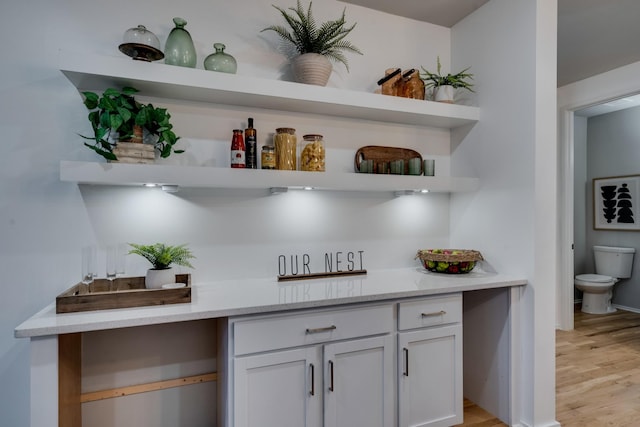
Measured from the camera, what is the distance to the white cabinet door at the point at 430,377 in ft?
6.20

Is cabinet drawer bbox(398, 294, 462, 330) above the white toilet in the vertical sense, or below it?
above

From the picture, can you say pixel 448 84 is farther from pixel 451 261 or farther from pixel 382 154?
pixel 451 261

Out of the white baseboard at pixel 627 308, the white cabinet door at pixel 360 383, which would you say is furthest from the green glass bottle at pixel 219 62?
the white baseboard at pixel 627 308

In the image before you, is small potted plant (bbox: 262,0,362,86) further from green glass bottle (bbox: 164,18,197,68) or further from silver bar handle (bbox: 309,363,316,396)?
silver bar handle (bbox: 309,363,316,396)

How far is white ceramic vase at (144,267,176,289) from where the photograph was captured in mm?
1719

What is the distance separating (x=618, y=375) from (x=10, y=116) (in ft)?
13.9

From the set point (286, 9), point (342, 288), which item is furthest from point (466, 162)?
point (286, 9)

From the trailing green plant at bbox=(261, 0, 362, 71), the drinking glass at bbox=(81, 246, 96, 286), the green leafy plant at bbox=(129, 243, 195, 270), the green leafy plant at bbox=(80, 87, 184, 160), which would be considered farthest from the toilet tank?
the drinking glass at bbox=(81, 246, 96, 286)

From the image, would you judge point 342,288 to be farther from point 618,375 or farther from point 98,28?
point 618,375

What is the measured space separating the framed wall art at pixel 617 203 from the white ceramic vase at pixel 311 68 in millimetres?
4413

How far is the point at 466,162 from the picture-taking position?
2.57 meters

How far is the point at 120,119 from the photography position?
1.65 meters

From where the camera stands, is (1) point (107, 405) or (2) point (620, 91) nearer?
(1) point (107, 405)

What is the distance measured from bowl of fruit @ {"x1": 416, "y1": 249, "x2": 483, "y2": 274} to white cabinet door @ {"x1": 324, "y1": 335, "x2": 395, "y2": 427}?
0.68 metres
